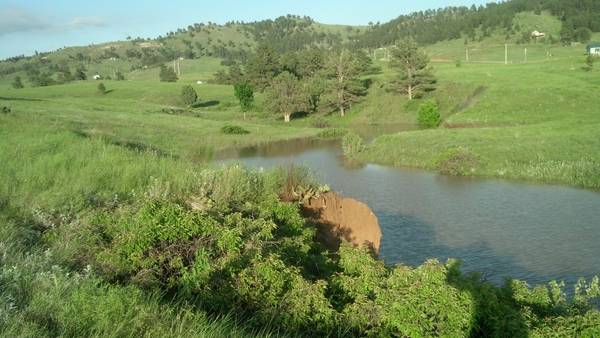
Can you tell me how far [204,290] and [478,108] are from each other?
195 ft

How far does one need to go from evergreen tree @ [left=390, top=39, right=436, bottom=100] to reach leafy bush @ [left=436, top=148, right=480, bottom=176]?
135ft

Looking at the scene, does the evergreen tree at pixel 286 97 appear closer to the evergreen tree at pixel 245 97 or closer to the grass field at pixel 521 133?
the evergreen tree at pixel 245 97

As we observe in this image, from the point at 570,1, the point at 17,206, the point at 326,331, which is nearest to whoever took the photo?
the point at 326,331

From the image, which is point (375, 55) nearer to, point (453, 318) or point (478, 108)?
point (478, 108)

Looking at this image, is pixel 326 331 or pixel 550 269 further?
pixel 550 269

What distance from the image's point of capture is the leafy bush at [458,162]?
3648cm

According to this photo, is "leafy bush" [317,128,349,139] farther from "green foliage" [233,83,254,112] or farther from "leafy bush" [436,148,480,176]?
"leafy bush" [436,148,480,176]

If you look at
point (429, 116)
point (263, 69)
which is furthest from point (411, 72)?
point (263, 69)

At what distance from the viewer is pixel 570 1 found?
148m

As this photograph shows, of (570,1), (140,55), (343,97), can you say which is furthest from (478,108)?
A: (140,55)

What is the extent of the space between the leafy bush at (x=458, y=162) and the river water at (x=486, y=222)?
1114mm

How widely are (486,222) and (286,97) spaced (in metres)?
52.7

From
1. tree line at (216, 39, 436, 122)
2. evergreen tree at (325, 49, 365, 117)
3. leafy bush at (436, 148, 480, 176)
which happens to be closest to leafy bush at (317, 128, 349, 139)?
tree line at (216, 39, 436, 122)

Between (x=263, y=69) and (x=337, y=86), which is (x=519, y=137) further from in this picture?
(x=263, y=69)
